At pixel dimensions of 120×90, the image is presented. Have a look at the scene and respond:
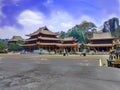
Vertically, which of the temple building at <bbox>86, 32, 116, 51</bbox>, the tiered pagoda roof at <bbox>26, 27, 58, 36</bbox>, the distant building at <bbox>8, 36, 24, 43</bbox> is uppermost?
the tiered pagoda roof at <bbox>26, 27, 58, 36</bbox>

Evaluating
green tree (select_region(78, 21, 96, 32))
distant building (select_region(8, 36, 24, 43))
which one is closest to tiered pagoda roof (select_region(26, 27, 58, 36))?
A: distant building (select_region(8, 36, 24, 43))

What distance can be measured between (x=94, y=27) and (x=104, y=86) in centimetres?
10610

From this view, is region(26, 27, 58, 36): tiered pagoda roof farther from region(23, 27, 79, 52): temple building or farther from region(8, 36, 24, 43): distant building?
region(8, 36, 24, 43): distant building

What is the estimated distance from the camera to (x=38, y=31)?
8656cm

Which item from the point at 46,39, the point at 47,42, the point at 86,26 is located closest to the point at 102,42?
the point at 47,42

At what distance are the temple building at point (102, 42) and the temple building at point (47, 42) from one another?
5727 mm

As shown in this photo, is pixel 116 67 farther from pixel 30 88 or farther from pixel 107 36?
pixel 107 36

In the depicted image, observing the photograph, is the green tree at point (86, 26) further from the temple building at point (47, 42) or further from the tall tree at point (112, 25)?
the temple building at point (47, 42)

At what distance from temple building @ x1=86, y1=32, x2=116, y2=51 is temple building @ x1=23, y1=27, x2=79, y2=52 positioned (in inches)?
225

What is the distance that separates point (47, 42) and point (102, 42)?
18.7 metres

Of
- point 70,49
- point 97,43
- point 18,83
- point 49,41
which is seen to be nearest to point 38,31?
point 49,41

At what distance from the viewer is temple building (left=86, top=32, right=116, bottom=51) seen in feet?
259

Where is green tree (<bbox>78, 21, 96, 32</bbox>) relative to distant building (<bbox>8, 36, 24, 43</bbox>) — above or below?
above

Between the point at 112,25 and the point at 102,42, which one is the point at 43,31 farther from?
the point at 112,25
